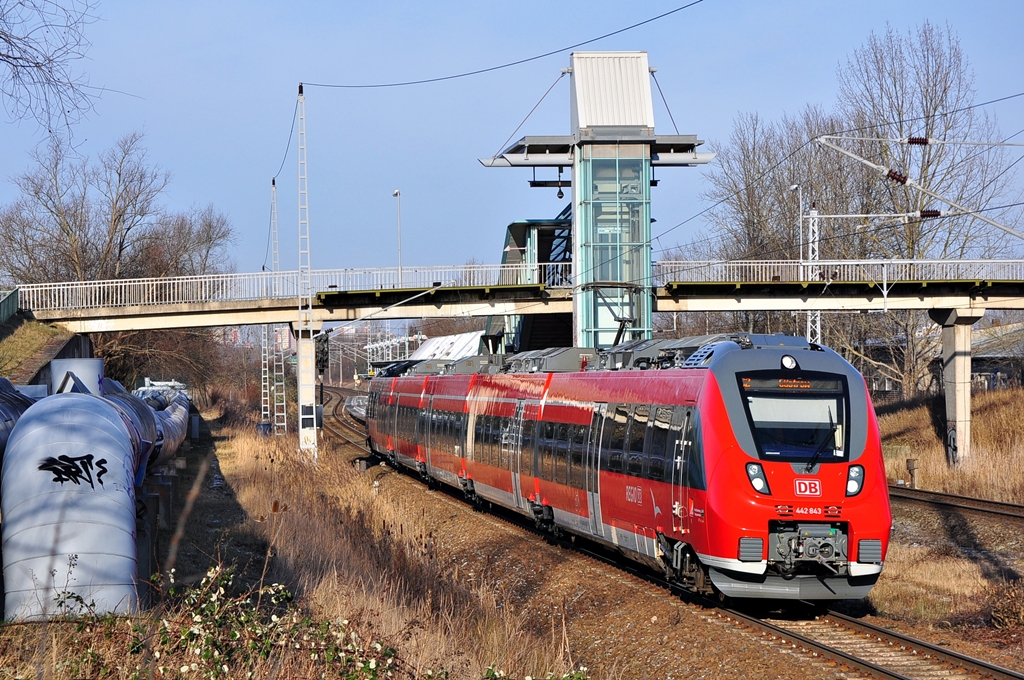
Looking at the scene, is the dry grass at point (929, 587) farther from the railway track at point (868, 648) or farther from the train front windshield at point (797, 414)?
the train front windshield at point (797, 414)

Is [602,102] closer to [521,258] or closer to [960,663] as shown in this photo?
[521,258]

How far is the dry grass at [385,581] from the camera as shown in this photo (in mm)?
9422

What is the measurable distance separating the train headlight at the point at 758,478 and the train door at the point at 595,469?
12.2ft

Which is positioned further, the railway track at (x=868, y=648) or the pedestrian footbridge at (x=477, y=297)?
the pedestrian footbridge at (x=477, y=297)

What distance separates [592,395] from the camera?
1529 centimetres

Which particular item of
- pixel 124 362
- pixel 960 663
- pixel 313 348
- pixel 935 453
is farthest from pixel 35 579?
pixel 124 362

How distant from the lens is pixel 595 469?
14.9 metres

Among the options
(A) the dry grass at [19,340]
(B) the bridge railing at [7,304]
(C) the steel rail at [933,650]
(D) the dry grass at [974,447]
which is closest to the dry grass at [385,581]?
(C) the steel rail at [933,650]

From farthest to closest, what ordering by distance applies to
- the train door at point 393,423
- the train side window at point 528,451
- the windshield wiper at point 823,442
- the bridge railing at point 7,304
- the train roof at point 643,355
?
1. the bridge railing at point 7,304
2. the train door at point 393,423
3. the train side window at point 528,451
4. the train roof at point 643,355
5. the windshield wiper at point 823,442

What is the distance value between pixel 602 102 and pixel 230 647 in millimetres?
30963

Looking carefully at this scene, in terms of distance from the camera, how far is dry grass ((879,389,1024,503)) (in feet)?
83.5

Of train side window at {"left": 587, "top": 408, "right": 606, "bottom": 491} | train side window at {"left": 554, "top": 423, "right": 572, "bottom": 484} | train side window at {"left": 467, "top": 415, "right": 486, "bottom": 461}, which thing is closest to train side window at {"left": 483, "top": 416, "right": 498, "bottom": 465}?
train side window at {"left": 467, "top": 415, "right": 486, "bottom": 461}

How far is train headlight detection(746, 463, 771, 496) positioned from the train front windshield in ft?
0.51

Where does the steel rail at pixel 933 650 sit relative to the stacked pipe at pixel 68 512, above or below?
below
